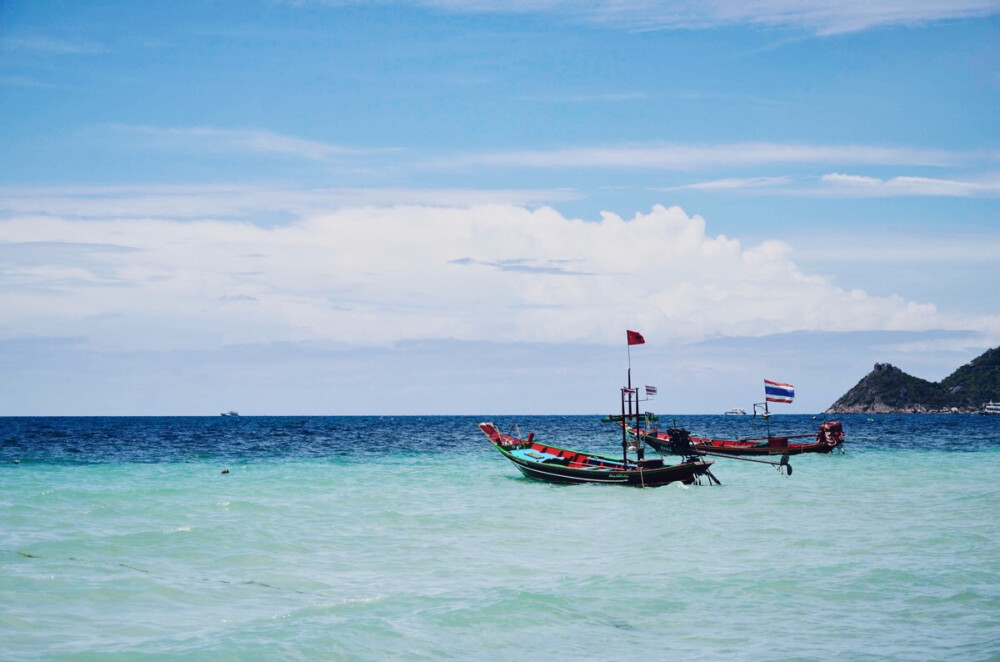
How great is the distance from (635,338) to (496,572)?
22.6 metres

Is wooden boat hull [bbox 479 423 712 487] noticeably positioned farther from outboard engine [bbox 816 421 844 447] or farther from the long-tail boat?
outboard engine [bbox 816 421 844 447]

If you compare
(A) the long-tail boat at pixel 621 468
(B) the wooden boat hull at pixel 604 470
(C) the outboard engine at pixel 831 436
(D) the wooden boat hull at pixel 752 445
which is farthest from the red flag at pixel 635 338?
(C) the outboard engine at pixel 831 436

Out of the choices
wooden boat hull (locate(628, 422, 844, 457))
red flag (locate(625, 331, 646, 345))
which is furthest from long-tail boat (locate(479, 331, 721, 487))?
wooden boat hull (locate(628, 422, 844, 457))

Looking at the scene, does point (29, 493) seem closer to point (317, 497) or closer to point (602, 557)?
point (317, 497)

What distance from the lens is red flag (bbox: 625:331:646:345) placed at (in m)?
40.5

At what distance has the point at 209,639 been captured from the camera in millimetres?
14406

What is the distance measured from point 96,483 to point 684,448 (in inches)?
1125

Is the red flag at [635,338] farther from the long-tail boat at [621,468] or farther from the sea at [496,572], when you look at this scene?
the sea at [496,572]

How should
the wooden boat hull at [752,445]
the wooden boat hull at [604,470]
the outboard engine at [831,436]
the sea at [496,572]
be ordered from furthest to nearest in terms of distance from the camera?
the outboard engine at [831,436], the wooden boat hull at [752,445], the wooden boat hull at [604,470], the sea at [496,572]

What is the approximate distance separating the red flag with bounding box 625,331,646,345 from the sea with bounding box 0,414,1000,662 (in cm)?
710

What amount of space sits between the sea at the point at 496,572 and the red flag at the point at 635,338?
7.10 m

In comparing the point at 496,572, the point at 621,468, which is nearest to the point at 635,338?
the point at 621,468

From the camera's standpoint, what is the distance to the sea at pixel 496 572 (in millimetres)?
14398

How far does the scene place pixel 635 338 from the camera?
4066 centimetres
